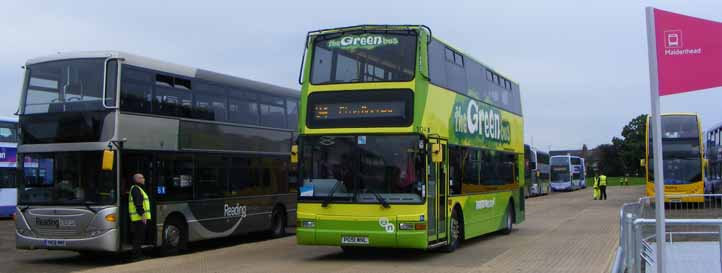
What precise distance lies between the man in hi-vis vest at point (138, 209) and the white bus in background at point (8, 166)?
54.8 ft

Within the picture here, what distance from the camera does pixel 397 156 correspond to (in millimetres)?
13305

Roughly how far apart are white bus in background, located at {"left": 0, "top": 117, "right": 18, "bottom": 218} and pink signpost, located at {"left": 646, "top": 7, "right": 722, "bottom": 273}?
1070 inches

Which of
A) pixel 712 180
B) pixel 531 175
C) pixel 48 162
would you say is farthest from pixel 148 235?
pixel 531 175

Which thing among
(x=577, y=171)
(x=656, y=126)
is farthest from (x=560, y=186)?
(x=656, y=126)

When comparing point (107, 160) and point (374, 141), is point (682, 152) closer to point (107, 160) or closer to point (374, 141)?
point (374, 141)

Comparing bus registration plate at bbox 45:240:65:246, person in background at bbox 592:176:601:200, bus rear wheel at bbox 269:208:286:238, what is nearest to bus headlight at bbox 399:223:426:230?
bus registration plate at bbox 45:240:65:246

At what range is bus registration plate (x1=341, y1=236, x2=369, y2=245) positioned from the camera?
1319 centimetres

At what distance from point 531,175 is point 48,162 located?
4317 cm

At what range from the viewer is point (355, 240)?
13.3 metres

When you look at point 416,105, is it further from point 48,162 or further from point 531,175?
point 531,175

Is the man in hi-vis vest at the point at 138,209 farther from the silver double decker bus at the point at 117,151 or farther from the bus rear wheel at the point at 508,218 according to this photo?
the bus rear wheel at the point at 508,218

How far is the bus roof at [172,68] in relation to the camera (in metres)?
14.4

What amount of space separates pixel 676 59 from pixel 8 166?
2843cm

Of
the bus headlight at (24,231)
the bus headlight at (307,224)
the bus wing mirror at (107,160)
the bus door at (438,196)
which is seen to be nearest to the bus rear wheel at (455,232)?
the bus door at (438,196)
